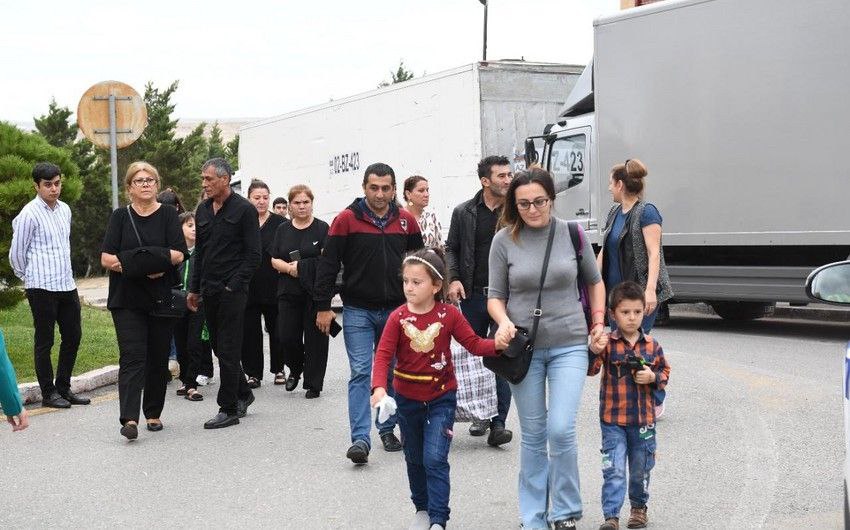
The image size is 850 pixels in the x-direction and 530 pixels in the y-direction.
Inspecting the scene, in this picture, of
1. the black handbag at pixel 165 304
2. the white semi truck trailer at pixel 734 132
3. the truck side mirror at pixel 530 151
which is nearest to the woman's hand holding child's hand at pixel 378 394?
the black handbag at pixel 165 304

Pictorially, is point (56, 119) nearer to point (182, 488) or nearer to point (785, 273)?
point (785, 273)

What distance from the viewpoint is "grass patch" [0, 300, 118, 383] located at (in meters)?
12.3

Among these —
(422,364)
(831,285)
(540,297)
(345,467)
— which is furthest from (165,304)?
(831,285)

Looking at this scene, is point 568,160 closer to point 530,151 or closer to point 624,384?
point 530,151

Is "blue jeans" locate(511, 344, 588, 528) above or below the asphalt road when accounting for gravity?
above

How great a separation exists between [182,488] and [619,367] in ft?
8.87

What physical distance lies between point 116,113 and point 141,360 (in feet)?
21.6

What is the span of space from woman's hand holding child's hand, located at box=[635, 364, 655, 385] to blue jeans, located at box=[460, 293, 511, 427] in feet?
7.70

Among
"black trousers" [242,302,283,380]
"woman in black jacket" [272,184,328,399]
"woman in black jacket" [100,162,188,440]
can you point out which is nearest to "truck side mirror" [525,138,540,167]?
"black trousers" [242,302,283,380]

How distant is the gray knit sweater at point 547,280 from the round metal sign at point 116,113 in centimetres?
952

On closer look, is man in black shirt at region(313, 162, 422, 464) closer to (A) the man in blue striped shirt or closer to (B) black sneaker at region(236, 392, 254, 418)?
(B) black sneaker at region(236, 392, 254, 418)

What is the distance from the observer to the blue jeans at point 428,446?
5.88m

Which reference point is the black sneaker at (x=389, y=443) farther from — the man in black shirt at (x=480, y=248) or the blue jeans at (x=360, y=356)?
the man in black shirt at (x=480, y=248)

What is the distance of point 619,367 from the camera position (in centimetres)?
596
